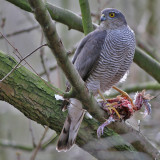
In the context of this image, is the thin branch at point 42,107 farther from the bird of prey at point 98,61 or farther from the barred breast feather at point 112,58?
the barred breast feather at point 112,58

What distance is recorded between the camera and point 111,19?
15.5ft

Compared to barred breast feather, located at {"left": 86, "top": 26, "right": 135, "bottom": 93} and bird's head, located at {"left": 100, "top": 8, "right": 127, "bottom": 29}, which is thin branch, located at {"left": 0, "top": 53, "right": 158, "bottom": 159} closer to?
barred breast feather, located at {"left": 86, "top": 26, "right": 135, "bottom": 93}

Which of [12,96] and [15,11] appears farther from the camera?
[15,11]

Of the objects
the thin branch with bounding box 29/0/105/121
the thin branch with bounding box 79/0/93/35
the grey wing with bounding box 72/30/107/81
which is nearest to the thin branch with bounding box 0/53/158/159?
the grey wing with bounding box 72/30/107/81

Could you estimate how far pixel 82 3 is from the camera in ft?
14.2

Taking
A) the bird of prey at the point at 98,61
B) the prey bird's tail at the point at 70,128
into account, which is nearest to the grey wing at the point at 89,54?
the bird of prey at the point at 98,61

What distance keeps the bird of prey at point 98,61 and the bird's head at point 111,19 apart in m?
0.04

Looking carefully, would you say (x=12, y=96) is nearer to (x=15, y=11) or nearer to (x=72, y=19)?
(x=72, y=19)

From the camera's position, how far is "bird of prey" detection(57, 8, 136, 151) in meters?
4.21

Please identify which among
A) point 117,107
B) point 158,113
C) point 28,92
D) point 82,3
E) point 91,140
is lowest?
point 158,113

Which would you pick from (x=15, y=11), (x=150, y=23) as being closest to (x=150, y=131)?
(x=150, y=23)

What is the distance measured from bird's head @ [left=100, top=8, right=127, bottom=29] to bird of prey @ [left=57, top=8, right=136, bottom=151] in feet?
0.14

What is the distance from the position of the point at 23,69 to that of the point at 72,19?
0.97 meters

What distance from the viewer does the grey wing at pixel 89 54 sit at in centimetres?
429
